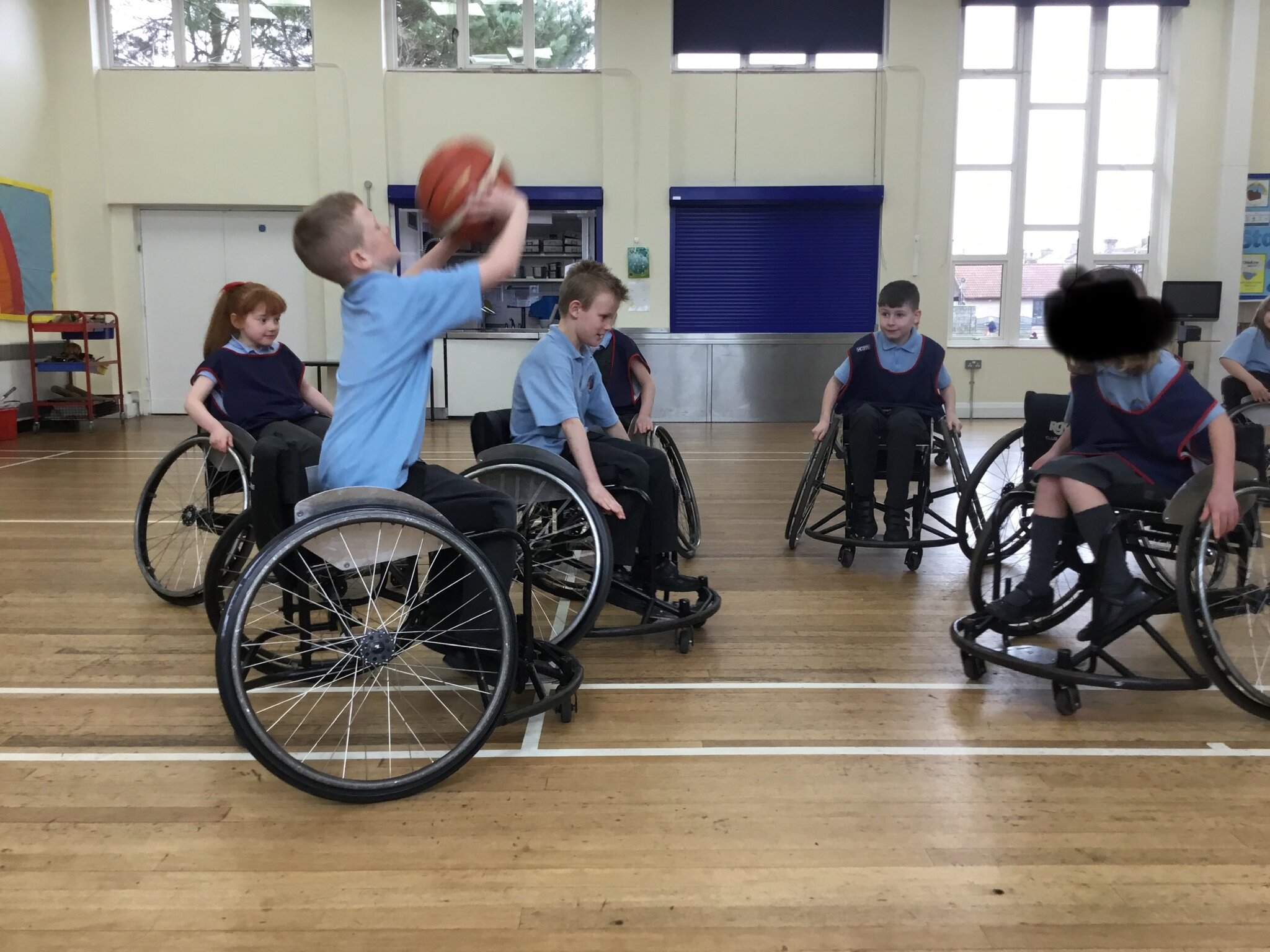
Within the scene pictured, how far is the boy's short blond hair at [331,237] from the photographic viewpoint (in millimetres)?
1683

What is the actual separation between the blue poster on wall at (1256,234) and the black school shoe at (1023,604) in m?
8.32

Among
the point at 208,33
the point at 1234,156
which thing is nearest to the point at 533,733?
the point at 208,33

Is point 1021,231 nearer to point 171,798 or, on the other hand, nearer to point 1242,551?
point 1242,551

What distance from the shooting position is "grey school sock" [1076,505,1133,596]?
1.95m

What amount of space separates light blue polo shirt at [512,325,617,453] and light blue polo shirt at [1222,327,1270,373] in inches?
120

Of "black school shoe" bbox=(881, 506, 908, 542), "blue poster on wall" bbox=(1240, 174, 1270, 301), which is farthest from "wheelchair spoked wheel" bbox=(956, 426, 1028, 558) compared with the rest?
"blue poster on wall" bbox=(1240, 174, 1270, 301)

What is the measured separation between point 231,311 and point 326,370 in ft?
19.6

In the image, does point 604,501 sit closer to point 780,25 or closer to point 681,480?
point 681,480

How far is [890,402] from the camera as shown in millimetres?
3441

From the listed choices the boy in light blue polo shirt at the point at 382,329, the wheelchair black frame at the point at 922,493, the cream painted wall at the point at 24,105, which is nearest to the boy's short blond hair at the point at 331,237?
the boy in light blue polo shirt at the point at 382,329

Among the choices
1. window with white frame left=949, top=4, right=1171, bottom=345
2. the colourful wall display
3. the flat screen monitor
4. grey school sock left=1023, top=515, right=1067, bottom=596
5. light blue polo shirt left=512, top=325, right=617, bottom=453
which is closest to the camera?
grey school sock left=1023, top=515, right=1067, bottom=596

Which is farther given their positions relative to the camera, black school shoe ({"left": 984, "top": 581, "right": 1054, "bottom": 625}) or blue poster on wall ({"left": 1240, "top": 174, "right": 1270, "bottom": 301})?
blue poster on wall ({"left": 1240, "top": 174, "right": 1270, "bottom": 301})

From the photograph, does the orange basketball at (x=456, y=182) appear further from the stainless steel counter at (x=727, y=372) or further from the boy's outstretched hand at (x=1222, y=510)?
the stainless steel counter at (x=727, y=372)

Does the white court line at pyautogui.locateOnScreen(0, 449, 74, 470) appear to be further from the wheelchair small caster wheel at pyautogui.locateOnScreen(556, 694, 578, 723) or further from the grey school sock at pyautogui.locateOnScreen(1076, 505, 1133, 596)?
the grey school sock at pyautogui.locateOnScreen(1076, 505, 1133, 596)
